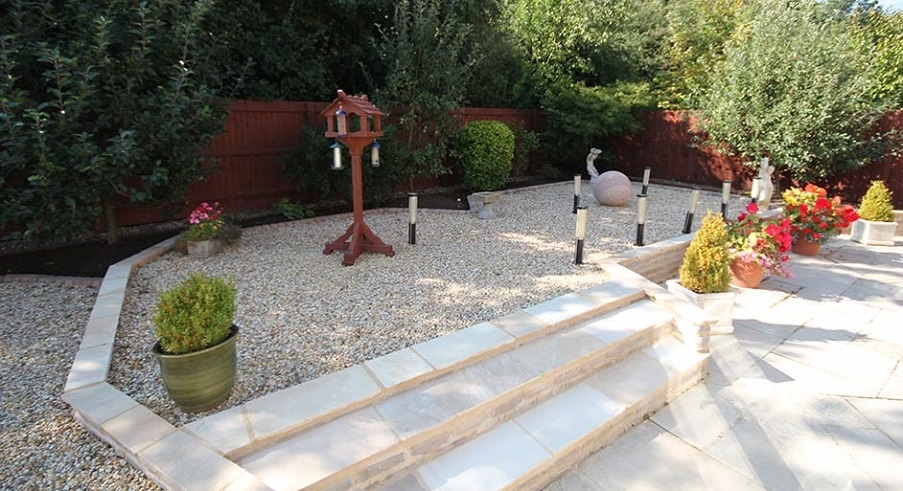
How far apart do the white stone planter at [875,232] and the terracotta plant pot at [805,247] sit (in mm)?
1243

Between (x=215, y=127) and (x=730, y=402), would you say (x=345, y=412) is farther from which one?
(x=215, y=127)

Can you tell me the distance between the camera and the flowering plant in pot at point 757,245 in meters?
4.72

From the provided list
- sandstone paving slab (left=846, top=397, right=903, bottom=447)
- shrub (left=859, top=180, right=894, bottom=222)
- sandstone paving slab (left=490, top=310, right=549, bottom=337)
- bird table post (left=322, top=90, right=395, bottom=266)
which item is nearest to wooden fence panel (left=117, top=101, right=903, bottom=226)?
bird table post (left=322, top=90, right=395, bottom=266)

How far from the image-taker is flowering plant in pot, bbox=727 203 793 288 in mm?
4723

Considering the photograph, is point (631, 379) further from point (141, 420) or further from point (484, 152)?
point (484, 152)

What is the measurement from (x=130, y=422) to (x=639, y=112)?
38.6 ft

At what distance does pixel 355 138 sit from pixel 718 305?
3.67m

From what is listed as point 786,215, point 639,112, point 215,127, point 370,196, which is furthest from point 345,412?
point 639,112

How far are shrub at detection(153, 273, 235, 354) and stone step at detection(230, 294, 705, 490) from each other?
2.03 feet

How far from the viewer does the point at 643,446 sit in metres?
2.56

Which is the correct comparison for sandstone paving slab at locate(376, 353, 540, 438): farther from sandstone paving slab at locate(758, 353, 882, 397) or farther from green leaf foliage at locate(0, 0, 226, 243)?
green leaf foliage at locate(0, 0, 226, 243)

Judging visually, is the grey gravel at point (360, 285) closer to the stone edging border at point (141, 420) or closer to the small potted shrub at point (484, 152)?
the stone edging border at point (141, 420)

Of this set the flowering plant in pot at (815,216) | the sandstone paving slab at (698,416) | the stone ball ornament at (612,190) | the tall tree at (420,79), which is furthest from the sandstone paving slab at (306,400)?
the stone ball ornament at (612,190)

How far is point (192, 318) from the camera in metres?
2.24
